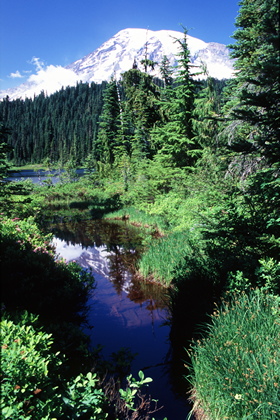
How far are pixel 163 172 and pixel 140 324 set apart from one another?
39.5 feet

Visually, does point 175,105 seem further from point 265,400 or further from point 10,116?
point 10,116

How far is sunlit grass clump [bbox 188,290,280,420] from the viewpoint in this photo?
3.32 meters

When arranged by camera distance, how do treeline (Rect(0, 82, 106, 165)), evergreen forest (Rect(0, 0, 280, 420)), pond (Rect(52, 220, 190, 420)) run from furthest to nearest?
treeline (Rect(0, 82, 106, 165))
pond (Rect(52, 220, 190, 420))
evergreen forest (Rect(0, 0, 280, 420))

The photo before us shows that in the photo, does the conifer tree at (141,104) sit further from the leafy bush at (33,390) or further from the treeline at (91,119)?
the leafy bush at (33,390)

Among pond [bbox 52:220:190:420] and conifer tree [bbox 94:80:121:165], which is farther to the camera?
conifer tree [bbox 94:80:121:165]

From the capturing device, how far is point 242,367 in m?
3.69

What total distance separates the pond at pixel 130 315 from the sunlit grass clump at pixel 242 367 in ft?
2.31

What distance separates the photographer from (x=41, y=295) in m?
6.04

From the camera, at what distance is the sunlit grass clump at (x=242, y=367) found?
332cm

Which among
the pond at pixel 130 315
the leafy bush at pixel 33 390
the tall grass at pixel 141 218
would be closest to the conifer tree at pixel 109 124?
the tall grass at pixel 141 218

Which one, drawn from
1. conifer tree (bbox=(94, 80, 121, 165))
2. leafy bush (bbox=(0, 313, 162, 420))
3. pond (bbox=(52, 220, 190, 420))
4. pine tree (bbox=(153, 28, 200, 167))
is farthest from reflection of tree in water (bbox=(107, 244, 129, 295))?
conifer tree (bbox=(94, 80, 121, 165))

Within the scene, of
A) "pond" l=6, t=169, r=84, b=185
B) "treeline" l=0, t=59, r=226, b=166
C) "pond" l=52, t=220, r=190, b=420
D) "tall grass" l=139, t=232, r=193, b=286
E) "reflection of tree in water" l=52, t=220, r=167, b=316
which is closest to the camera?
"pond" l=52, t=220, r=190, b=420

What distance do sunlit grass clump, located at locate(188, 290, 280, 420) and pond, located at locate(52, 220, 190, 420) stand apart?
0.70 metres

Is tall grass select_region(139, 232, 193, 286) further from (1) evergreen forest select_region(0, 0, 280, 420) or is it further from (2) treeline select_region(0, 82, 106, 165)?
(2) treeline select_region(0, 82, 106, 165)
